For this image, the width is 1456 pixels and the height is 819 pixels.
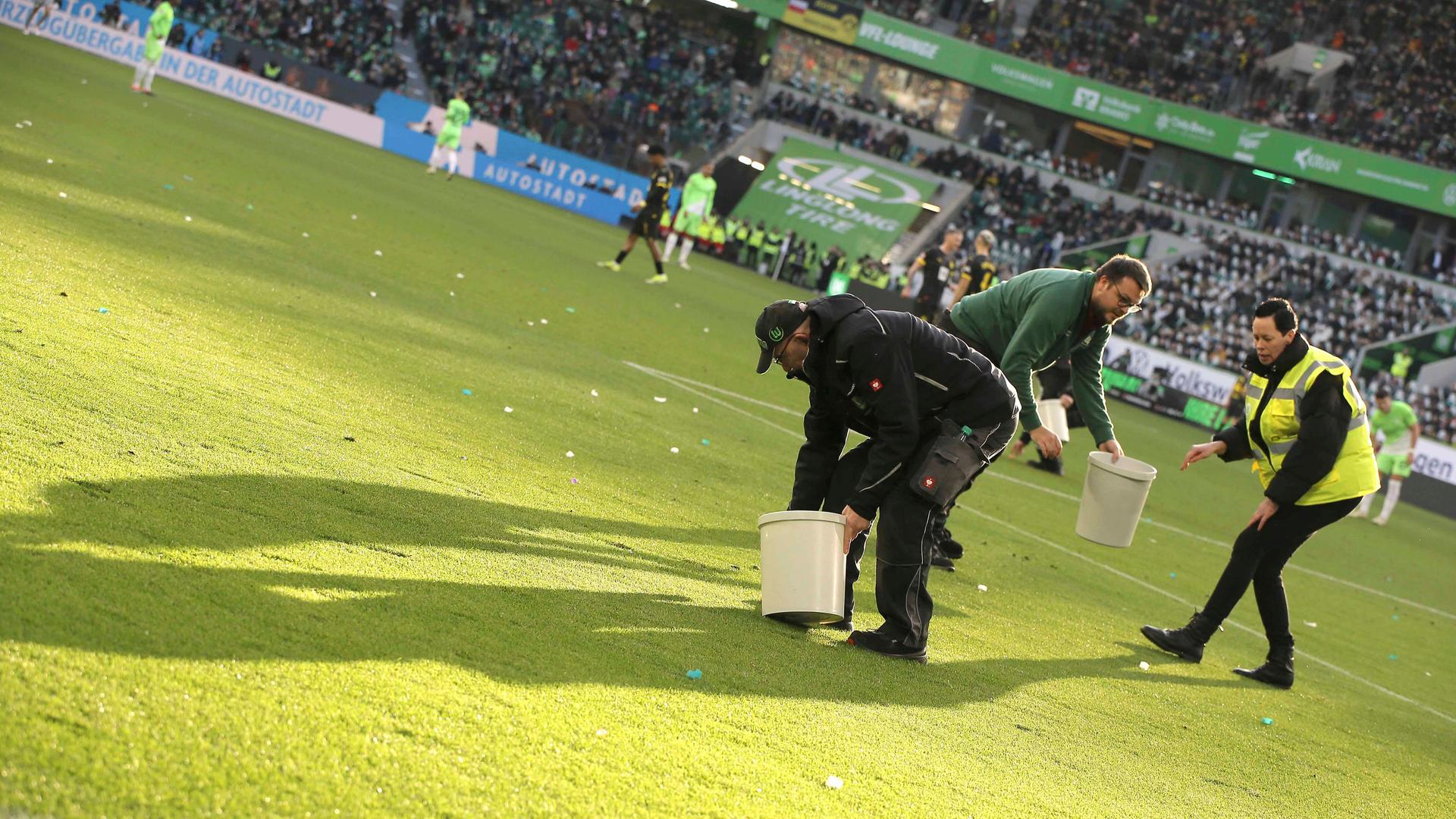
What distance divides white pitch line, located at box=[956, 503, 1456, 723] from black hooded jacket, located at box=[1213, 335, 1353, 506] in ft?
5.87

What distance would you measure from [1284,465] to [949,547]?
2.06 meters

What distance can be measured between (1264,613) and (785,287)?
24.0m

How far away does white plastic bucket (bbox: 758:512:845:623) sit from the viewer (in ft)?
17.0

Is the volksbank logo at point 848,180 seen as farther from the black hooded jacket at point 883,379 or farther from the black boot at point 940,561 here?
the black hooded jacket at point 883,379

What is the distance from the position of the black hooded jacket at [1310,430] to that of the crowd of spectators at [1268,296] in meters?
27.7

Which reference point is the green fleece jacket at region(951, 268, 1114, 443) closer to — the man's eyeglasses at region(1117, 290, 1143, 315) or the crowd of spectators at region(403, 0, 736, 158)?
the man's eyeglasses at region(1117, 290, 1143, 315)

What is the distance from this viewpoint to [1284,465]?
7.15 metres

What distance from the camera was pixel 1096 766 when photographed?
4.89m

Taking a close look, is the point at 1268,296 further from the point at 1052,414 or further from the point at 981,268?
the point at 1052,414

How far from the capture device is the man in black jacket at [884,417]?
16.1 feet

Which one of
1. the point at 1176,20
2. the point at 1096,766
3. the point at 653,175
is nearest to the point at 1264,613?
the point at 1096,766

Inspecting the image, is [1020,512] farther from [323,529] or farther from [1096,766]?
[323,529]

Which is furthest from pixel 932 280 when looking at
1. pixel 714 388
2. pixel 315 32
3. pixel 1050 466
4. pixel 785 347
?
pixel 315 32

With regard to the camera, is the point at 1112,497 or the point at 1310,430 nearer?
the point at 1310,430
